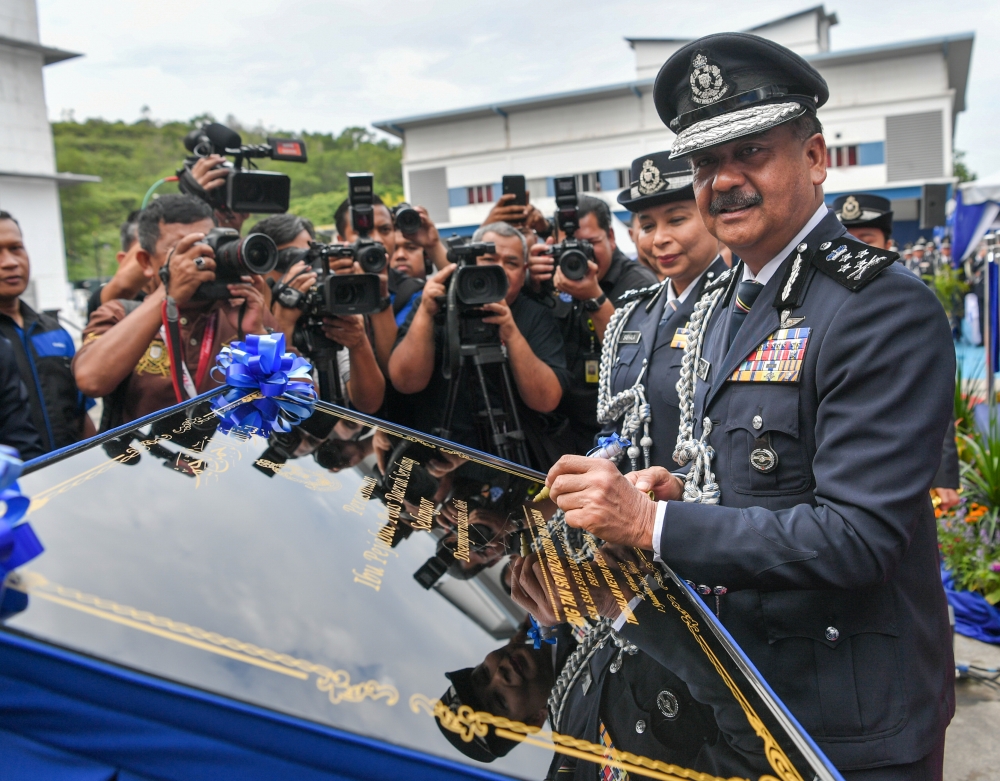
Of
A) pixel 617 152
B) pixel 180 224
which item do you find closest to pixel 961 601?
pixel 180 224

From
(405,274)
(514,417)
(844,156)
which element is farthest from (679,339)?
(844,156)

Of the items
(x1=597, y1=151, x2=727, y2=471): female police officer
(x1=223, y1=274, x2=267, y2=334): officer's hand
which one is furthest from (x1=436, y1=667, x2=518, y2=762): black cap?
(x1=223, y1=274, x2=267, y2=334): officer's hand

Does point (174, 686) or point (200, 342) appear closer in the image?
point (174, 686)

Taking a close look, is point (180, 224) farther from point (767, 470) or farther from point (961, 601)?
point (961, 601)

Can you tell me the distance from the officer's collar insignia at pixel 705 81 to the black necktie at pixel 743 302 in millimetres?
357

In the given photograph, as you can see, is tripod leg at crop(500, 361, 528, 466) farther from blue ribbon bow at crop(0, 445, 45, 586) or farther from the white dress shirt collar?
blue ribbon bow at crop(0, 445, 45, 586)

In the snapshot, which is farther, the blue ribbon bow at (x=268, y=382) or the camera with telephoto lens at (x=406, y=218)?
the camera with telephoto lens at (x=406, y=218)

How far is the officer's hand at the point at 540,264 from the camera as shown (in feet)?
12.3

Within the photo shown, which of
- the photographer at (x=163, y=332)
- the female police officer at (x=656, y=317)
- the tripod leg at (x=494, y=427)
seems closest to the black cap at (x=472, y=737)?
the female police officer at (x=656, y=317)

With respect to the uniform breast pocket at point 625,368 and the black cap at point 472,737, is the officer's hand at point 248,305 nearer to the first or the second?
the uniform breast pocket at point 625,368

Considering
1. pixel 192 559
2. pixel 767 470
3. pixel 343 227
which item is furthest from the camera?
pixel 343 227

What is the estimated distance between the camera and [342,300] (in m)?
3.18

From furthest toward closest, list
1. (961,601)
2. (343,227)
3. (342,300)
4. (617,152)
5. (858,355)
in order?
(617,152), (343,227), (961,601), (342,300), (858,355)

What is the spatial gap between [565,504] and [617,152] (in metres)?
35.9
